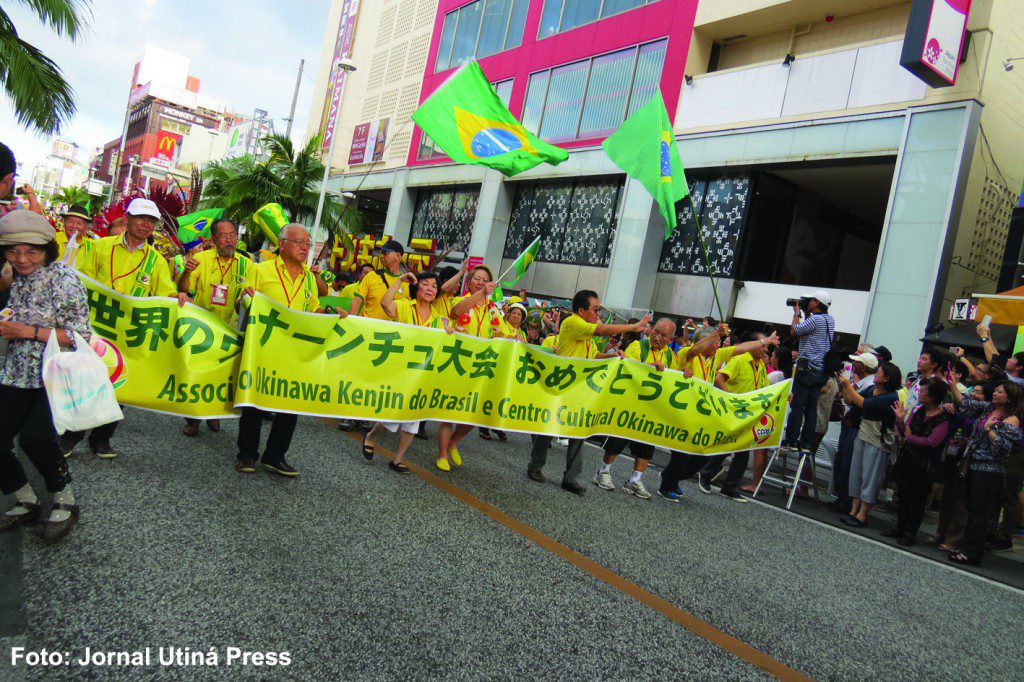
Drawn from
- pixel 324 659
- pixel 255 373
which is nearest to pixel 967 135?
pixel 255 373

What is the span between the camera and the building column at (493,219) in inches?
899

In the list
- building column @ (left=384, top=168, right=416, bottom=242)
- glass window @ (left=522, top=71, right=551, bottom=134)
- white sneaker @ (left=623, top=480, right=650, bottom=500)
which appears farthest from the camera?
building column @ (left=384, top=168, right=416, bottom=242)

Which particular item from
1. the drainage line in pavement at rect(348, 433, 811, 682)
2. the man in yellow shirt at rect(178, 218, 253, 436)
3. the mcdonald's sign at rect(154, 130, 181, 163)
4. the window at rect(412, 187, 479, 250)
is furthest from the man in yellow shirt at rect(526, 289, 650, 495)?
the mcdonald's sign at rect(154, 130, 181, 163)

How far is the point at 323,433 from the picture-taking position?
7152mm

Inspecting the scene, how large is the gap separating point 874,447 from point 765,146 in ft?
31.4

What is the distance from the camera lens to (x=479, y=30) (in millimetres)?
25891

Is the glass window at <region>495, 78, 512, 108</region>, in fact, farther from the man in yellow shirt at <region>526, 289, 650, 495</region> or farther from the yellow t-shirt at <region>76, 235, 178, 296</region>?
the yellow t-shirt at <region>76, 235, 178, 296</region>

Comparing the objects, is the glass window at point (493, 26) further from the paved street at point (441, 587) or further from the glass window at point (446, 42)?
the paved street at point (441, 587)

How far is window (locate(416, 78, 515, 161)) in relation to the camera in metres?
23.8

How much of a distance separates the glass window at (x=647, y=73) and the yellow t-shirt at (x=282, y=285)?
49.3 ft

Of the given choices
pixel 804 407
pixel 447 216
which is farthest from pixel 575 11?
pixel 804 407

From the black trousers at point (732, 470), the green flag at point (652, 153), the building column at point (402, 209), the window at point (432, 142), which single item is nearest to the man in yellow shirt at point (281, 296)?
the green flag at point (652, 153)

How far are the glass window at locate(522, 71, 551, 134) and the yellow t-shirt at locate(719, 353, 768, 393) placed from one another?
16.1 m

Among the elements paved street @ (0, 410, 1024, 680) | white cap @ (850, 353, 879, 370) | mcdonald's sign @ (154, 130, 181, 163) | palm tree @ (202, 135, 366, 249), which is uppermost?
mcdonald's sign @ (154, 130, 181, 163)
